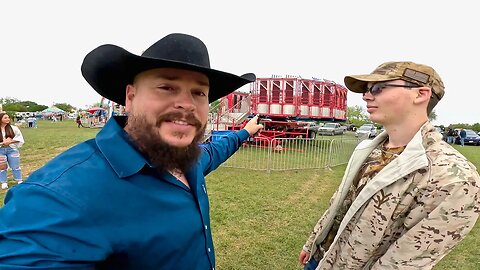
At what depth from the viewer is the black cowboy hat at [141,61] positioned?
1.23m

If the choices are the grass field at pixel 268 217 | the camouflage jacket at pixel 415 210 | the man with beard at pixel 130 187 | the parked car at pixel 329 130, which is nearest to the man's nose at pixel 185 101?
the man with beard at pixel 130 187

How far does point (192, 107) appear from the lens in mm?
1311

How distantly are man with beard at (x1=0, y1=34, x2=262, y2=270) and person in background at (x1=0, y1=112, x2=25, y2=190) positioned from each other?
6013mm

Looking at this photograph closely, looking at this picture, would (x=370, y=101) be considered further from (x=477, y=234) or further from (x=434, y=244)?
(x=477, y=234)

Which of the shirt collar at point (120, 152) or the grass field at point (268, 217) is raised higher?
the shirt collar at point (120, 152)

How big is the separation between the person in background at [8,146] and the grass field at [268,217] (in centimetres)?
72

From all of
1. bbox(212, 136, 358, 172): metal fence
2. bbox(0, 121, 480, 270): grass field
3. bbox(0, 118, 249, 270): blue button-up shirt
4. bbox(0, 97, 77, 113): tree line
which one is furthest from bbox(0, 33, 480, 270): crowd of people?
bbox(0, 97, 77, 113): tree line

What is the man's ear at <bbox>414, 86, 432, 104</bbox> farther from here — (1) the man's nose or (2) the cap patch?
(1) the man's nose

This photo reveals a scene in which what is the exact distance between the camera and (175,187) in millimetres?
1269

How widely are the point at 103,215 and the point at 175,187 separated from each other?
0.35m

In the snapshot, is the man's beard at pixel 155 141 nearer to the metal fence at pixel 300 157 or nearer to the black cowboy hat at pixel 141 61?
the black cowboy hat at pixel 141 61

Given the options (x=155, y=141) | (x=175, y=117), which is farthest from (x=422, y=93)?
(x=155, y=141)

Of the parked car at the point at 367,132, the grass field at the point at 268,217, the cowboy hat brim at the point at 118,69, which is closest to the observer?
the cowboy hat brim at the point at 118,69

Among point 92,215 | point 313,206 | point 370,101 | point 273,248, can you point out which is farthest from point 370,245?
point 313,206
